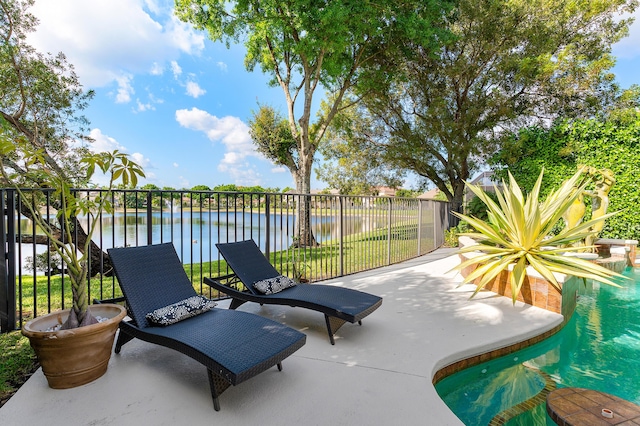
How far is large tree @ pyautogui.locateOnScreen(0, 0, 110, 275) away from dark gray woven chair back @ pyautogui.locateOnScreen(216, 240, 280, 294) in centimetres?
509

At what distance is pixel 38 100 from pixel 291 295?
28.0 feet

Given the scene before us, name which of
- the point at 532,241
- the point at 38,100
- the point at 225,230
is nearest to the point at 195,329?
the point at 225,230

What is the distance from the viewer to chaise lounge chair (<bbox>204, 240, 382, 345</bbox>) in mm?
3041

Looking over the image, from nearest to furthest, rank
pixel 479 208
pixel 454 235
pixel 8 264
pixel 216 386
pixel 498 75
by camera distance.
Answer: pixel 216 386
pixel 8 264
pixel 454 235
pixel 498 75
pixel 479 208

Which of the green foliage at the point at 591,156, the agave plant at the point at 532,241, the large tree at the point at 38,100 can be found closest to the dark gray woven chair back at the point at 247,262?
the agave plant at the point at 532,241

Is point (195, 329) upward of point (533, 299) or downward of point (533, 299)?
upward

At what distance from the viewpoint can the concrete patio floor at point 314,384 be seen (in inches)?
78.1

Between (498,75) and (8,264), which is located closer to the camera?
(8,264)

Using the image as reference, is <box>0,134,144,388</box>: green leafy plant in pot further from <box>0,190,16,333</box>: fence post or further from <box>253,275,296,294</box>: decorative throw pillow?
<box>253,275,296,294</box>: decorative throw pillow

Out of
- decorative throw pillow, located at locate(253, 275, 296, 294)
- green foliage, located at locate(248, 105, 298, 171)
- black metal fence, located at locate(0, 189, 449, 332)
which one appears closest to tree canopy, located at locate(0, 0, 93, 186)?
black metal fence, located at locate(0, 189, 449, 332)

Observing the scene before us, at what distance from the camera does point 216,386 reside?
210cm

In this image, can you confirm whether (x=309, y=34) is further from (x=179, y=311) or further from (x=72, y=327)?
(x=72, y=327)

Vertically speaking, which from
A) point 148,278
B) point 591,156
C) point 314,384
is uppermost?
point 591,156

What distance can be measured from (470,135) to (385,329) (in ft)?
33.6
